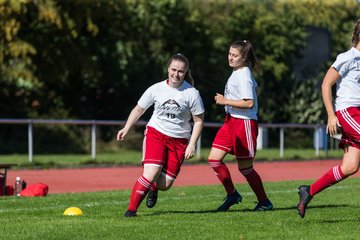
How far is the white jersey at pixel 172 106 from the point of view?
1156cm

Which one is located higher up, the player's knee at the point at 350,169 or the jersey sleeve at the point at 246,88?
the jersey sleeve at the point at 246,88

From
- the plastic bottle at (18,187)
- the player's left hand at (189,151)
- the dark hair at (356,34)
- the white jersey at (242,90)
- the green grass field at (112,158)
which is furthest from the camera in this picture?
the green grass field at (112,158)

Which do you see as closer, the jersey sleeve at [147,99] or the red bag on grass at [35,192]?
the jersey sleeve at [147,99]

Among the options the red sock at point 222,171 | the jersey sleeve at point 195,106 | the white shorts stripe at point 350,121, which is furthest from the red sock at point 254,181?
the white shorts stripe at point 350,121

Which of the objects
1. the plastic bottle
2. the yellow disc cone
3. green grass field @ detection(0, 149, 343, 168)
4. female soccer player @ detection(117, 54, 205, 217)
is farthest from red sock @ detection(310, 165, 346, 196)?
green grass field @ detection(0, 149, 343, 168)

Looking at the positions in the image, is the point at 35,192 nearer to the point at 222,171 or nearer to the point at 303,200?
the point at 222,171

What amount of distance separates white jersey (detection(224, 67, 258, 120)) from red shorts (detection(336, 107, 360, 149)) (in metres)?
1.77

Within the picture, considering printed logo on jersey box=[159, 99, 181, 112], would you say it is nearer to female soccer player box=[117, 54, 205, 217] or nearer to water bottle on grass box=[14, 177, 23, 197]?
female soccer player box=[117, 54, 205, 217]

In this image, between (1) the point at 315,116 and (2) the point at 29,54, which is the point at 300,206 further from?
(1) the point at 315,116

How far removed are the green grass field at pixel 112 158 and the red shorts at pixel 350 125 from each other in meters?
17.1

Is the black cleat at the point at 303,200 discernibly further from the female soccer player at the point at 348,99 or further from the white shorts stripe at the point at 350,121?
the white shorts stripe at the point at 350,121

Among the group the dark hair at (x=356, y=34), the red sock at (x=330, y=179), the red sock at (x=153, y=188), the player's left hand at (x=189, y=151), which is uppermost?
the dark hair at (x=356, y=34)

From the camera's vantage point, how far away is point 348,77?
10461mm

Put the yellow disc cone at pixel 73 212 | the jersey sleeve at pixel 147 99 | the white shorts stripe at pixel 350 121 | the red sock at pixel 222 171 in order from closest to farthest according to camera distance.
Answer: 1. the white shorts stripe at pixel 350 121
2. the jersey sleeve at pixel 147 99
3. the yellow disc cone at pixel 73 212
4. the red sock at pixel 222 171
